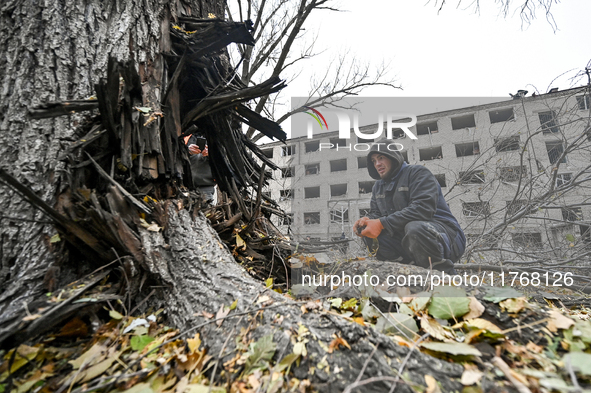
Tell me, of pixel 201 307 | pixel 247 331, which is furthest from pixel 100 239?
pixel 247 331

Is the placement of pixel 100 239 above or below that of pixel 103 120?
below

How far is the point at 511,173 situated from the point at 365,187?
1.70 m

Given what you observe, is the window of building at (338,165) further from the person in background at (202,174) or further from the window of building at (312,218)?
the person in background at (202,174)

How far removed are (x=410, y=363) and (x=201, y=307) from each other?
896 millimetres

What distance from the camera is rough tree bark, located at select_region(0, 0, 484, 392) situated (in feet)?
Result: 2.79

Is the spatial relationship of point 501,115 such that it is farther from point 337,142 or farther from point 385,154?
point 337,142

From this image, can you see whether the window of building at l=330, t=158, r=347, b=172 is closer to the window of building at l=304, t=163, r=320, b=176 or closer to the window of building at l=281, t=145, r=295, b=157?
the window of building at l=304, t=163, r=320, b=176

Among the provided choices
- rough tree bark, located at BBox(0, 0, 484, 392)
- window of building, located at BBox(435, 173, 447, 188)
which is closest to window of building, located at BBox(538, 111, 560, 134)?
window of building, located at BBox(435, 173, 447, 188)

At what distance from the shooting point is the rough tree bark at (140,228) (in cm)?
85

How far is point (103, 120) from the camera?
145cm

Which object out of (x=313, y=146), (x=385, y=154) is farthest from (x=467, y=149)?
(x=313, y=146)

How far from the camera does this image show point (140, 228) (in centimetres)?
139

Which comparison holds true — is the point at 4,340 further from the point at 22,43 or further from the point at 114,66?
the point at 22,43

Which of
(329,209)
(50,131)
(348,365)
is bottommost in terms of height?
(348,365)
